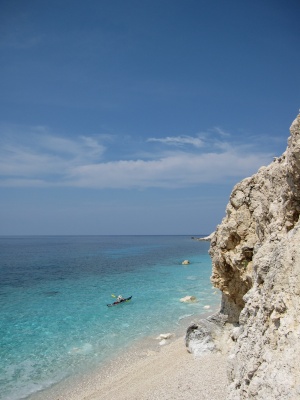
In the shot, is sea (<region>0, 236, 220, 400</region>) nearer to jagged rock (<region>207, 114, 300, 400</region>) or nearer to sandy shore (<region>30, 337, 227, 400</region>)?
sandy shore (<region>30, 337, 227, 400</region>)

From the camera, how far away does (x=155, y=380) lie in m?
15.2

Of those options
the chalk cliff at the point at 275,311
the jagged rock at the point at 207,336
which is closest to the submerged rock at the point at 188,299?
the jagged rock at the point at 207,336

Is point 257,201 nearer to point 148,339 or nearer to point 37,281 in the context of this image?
point 148,339

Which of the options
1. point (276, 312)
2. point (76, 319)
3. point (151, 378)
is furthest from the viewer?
point (76, 319)

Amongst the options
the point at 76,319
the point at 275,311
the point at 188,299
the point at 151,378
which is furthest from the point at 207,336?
the point at 188,299

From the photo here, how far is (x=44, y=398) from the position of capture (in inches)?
628

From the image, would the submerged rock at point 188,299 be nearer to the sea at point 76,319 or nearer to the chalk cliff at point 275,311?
the sea at point 76,319

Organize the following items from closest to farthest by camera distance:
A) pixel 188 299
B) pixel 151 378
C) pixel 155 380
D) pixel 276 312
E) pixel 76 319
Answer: pixel 276 312 < pixel 155 380 < pixel 151 378 < pixel 76 319 < pixel 188 299

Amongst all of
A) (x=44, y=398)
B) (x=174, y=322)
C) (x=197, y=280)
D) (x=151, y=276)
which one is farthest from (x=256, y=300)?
(x=151, y=276)

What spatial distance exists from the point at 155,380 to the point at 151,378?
0.60 m

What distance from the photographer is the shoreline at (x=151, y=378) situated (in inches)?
523

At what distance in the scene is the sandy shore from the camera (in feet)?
43.2

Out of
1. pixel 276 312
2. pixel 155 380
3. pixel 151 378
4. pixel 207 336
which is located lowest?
pixel 151 378

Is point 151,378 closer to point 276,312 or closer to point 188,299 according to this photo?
point 276,312
